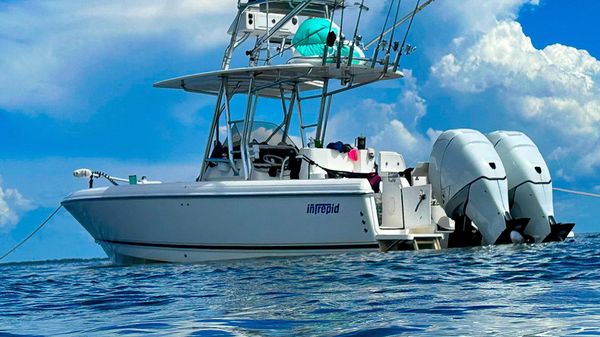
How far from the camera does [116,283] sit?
9.34 metres

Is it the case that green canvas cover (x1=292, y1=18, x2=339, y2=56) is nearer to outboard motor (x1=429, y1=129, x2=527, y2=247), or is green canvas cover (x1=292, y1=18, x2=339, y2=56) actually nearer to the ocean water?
outboard motor (x1=429, y1=129, x2=527, y2=247)

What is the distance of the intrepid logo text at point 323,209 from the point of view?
38.3 feet

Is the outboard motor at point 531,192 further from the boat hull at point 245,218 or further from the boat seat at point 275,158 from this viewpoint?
the boat seat at point 275,158

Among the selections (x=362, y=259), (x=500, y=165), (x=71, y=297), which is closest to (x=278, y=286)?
(x=71, y=297)

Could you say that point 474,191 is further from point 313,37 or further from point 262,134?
point 262,134

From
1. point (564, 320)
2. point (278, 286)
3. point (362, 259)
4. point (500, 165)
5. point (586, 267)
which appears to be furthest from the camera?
point (500, 165)

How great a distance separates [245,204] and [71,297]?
445cm

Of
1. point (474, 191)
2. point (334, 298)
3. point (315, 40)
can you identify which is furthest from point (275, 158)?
point (334, 298)

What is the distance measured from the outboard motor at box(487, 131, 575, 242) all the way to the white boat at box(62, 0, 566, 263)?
0.52m

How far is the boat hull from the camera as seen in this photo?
11.7 metres

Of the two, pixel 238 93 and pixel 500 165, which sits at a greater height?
pixel 238 93

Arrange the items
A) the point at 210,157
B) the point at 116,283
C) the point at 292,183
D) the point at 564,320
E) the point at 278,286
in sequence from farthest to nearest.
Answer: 1. the point at 210,157
2. the point at 292,183
3. the point at 116,283
4. the point at 278,286
5. the point at 564,320

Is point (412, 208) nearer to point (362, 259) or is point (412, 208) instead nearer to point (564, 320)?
point (362, 259)

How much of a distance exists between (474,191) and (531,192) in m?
1.12
